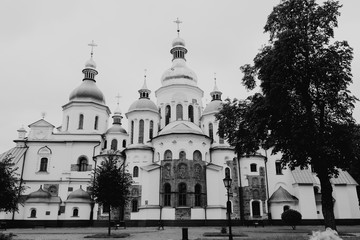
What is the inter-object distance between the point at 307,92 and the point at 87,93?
36.0 m

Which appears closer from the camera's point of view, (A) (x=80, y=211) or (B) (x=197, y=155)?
(B) (x=197, y=155)

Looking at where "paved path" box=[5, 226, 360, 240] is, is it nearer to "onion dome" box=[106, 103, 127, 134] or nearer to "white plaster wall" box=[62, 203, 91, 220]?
"white plaster wall" box=[62, 203, 91, 220]

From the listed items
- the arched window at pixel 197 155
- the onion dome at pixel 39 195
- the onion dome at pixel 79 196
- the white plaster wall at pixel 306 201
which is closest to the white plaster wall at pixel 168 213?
the arched window at pixel 197 155

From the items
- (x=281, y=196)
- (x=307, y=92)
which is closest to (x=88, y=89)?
(x=281, y=196)

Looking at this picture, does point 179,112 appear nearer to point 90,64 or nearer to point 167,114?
point 167,114

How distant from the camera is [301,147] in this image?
1986cm

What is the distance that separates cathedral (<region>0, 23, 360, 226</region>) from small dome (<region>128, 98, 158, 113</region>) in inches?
5.9

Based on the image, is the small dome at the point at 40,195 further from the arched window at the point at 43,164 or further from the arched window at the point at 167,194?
the arched window at the point at 167,194

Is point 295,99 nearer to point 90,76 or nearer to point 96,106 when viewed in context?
point 96,106

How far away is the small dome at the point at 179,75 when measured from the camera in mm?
49594

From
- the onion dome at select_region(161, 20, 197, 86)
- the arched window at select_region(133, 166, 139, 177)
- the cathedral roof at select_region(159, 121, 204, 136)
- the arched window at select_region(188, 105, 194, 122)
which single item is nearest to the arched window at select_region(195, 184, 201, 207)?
the cathedral roof at select_region(159, 121, 204, 136)

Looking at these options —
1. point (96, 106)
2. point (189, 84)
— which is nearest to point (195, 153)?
point (189, 84)

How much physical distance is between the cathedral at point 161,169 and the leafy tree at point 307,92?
17963mm

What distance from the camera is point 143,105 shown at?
153ft
